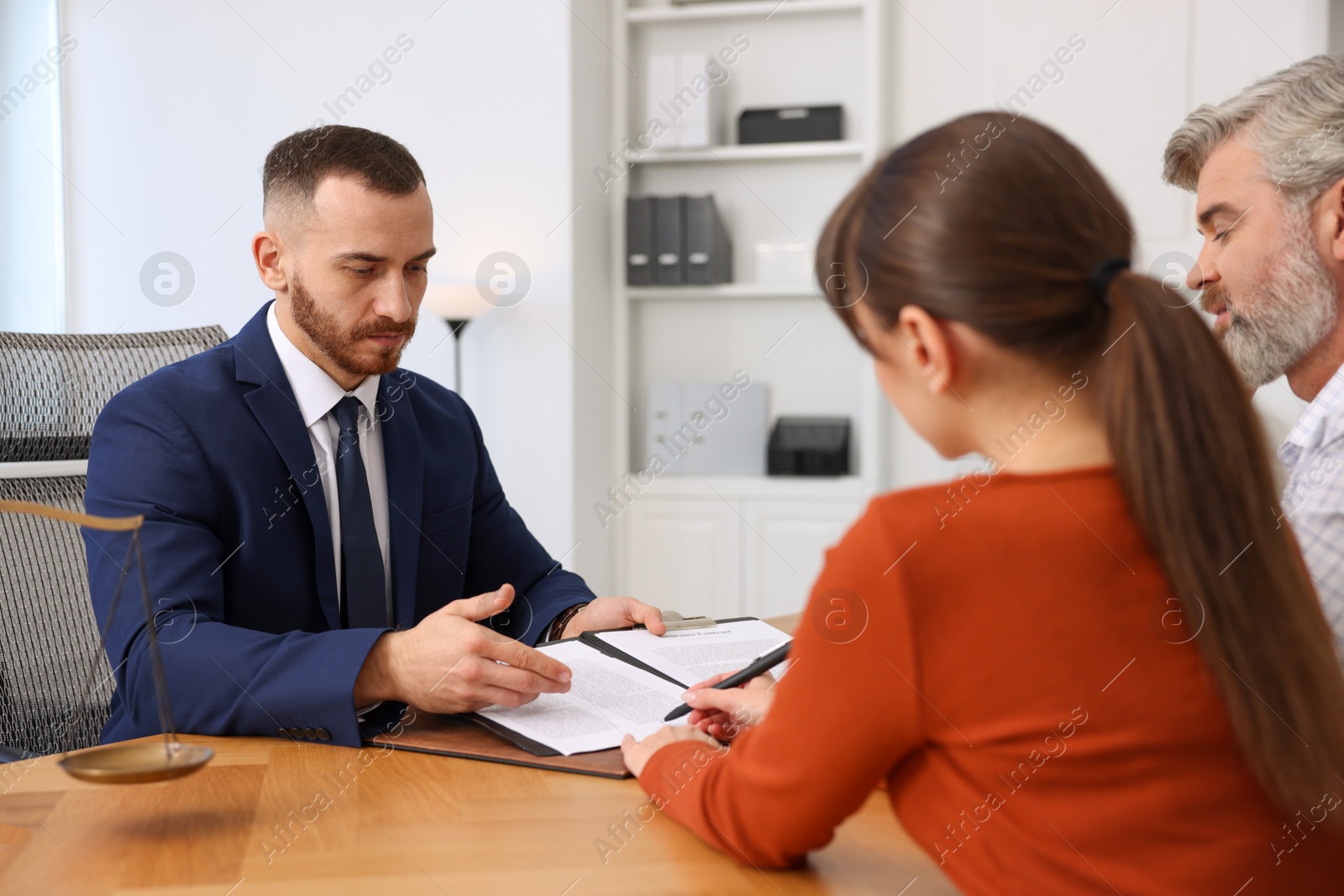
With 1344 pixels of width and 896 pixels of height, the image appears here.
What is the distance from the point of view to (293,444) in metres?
1.50

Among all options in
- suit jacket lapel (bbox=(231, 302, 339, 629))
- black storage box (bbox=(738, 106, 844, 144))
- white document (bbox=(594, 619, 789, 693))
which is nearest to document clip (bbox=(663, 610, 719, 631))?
white document (bbox=(594, 619, 789, 693))

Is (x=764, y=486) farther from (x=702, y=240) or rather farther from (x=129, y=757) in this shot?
(x=129, y=757)

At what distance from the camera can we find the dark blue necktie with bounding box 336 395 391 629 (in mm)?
1529

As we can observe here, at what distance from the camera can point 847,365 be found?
13.2 feet

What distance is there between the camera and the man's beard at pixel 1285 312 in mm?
1431

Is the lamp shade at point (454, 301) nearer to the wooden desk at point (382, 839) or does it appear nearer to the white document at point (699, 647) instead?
the white document at point (699, 647)

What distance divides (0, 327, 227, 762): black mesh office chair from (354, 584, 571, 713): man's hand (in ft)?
2.08

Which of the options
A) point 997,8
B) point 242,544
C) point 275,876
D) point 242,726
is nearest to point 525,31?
point 997,8

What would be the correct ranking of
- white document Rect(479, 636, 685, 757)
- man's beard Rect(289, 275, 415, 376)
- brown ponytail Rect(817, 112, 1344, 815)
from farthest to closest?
man's beard Rect(289, 275, 415, 376)
white document Rect(479, 636, 685, 757)
brown ponytail Rect(817, 112, 1344, 815)

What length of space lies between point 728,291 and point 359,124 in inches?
54.1

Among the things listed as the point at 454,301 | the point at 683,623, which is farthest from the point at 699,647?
the point at 454,301

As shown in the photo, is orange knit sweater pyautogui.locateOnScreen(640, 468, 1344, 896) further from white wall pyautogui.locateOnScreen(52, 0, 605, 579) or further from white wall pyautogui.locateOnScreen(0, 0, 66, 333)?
white wall pyautogui.locateOnScreen(0, 0, 66, 333)

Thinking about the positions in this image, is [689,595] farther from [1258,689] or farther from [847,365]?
[1258,689]

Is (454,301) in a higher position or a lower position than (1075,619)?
higher
